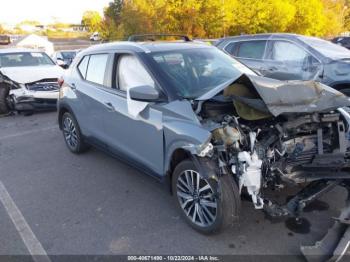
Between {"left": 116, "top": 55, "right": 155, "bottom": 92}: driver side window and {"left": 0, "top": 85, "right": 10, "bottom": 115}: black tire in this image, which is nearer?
{"left": 116, "top": 55, "right": 155, "bottom": 92}: driver side window

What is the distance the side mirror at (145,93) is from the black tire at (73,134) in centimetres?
218

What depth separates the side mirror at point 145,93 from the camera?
140 inches

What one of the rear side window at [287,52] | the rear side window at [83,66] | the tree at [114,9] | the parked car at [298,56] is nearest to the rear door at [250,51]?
the parked car at [298,56]

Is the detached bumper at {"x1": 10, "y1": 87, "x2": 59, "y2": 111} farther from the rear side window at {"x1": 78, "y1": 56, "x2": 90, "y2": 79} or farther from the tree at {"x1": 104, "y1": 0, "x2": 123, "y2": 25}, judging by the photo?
the tree at {"x1": 104, "y1": 0, "x2": 123, "y2": 25}

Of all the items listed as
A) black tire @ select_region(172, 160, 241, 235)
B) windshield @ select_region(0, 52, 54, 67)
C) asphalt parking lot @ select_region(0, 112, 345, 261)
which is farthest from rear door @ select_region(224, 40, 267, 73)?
windshield @ select_region(0, 52, 54, 67)

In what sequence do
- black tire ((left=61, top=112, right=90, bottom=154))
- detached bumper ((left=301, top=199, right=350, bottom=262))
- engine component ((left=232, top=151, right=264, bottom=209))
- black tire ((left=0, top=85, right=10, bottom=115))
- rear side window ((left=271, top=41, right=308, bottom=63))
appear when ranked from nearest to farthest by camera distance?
detached bumper ((left=301, top=199, right=350, bottom=262))
engine component ((left=232, top=151, right=264, bottom=209))
black tire ((left=61, top=112, right=90, bottom=154))
rear side window ((left=271, top=41, right=308, bottom=63))
black tire ((left=0, top=85, right=10, bottom=115))

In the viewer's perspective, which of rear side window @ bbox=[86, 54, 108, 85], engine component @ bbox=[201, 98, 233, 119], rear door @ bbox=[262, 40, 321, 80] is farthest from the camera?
rear door @ bbox=[262, 40, 321, 80]

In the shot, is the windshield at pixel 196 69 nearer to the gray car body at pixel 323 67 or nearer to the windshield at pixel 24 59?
the gray car body at pixel 323 67

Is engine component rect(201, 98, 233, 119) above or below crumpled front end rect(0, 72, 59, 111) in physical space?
above

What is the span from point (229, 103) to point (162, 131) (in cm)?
72

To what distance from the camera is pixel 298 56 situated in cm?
722

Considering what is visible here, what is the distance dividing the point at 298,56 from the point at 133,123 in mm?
4630

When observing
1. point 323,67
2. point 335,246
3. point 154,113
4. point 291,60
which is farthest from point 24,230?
point 291,60

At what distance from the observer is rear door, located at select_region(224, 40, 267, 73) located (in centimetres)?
785
